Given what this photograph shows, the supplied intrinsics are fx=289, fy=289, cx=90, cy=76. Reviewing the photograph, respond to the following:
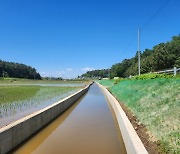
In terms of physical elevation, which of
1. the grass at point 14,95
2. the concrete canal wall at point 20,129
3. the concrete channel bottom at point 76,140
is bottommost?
the concrete channel bottom at point 76,140

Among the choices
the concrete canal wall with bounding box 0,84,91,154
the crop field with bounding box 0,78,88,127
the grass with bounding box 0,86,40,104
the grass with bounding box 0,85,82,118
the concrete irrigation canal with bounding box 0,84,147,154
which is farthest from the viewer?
the grass with bounding box 0,86,40,104

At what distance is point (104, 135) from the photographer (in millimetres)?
12672

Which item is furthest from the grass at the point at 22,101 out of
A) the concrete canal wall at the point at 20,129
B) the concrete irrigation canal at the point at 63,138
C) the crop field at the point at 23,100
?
the concrete irrigation canal at the point at 63,138

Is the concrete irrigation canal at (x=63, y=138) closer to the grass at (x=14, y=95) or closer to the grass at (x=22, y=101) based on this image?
the grass at (x=22, y=101)

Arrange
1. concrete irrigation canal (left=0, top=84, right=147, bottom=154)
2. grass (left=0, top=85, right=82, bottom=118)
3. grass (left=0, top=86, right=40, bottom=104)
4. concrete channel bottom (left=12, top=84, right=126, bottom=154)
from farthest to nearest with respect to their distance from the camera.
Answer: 1. grass (left=0, top=86, right=40, bottom=104)
2. grass (left=0, top=85, right=82, bottom=118)
3. concrete channel bottom (left=12, top=84, right=126, bottom=154)
4. concrete irrigation canal (left=0, top=84, right=147, bottom=154)

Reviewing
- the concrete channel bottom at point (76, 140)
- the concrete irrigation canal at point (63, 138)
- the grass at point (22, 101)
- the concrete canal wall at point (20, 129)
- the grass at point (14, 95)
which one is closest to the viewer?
the concrete canal wall at point (20, 129)

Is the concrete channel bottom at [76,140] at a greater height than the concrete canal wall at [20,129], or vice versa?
the concrete canal wall at [20,129]

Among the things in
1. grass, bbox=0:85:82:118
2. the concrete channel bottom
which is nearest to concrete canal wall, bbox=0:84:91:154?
the concrete channel bottom

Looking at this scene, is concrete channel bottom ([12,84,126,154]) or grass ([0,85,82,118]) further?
grass ([0,85,82,118])

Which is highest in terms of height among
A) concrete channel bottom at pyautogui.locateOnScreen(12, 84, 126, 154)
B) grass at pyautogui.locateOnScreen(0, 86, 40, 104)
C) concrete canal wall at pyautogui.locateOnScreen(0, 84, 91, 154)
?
grass at pyautogui.locateOnScreen(0, 86, 40, 104)

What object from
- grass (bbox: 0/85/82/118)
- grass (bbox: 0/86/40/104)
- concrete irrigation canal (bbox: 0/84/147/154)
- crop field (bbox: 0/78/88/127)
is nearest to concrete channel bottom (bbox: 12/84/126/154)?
concrete irrigation canal (bbox: 0/84/147/154)

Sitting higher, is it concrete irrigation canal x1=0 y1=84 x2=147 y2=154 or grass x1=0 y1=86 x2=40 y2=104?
grass x1=0 y1=86 x2=40 y2=104

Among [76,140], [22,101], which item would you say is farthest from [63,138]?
[22,101]

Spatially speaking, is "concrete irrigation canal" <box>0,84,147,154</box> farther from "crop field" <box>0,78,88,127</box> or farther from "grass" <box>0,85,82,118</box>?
"grass" <box>0,85,82,118</box>
